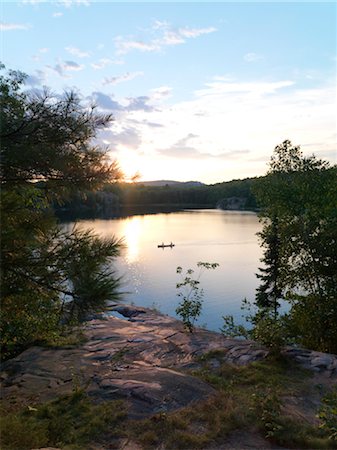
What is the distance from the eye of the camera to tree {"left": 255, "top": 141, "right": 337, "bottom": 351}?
13250mm

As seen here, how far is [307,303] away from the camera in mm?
13609

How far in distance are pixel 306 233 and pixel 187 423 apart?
31.2 ft

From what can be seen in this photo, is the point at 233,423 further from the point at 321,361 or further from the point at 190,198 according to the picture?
the point at 190,198

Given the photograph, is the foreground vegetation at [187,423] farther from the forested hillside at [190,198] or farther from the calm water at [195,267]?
the forested hillside at [190,198]

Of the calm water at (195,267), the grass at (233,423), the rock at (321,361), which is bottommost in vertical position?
the calm water at (195,267)

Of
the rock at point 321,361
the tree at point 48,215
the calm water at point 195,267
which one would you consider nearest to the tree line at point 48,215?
the tree at point 48,215

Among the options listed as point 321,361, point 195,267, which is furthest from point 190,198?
point 321,361

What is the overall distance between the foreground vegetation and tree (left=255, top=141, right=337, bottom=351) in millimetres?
5909

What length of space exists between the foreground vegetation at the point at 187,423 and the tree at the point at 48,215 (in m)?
1.88

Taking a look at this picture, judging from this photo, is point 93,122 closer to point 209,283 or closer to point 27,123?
point 27,123

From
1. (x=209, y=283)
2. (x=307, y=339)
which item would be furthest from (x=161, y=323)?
(x=209, y=283)

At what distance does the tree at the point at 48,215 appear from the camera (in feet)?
16.0

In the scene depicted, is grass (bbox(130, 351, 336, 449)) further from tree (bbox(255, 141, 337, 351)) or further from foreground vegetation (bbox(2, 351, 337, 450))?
tree (bbox(255, 141, 337, 351))

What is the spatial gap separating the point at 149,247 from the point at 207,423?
4484 centimetres
